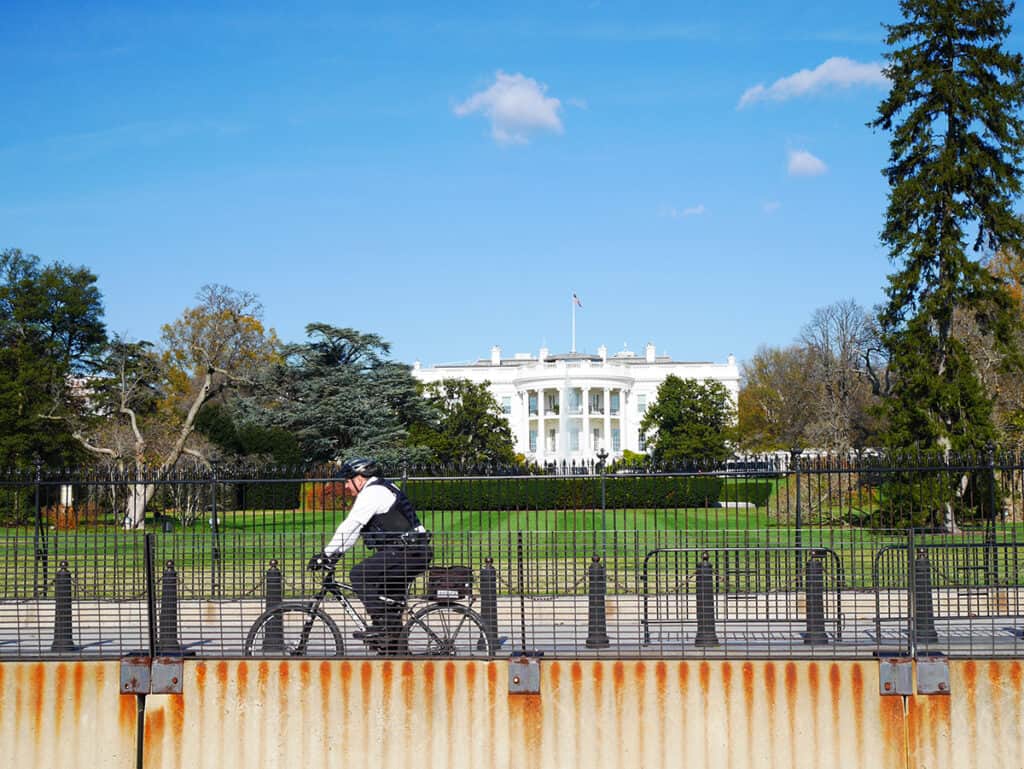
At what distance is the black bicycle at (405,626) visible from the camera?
877 cm

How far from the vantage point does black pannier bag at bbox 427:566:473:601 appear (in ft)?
29.6

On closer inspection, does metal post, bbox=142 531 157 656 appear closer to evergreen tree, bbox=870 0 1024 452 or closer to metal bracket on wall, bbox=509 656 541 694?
metal bracket on wall, bbox=509 656 541 694

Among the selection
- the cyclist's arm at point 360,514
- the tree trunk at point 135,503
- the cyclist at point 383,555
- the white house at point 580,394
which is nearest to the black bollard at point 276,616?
the cyclist at point 383,555

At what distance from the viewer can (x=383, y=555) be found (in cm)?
898

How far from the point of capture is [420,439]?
59.7 metres

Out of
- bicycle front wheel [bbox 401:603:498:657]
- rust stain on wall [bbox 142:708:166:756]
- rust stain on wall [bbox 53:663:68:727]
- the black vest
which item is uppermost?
the black vest

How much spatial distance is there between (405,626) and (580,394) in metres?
97.6

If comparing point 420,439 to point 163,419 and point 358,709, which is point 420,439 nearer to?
point 163,419

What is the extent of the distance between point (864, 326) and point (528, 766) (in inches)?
2637

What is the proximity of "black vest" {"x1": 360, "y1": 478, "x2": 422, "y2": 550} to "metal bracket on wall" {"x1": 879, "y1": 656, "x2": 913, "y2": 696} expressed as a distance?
375 cm

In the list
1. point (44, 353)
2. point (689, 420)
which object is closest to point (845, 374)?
point (689, 420)

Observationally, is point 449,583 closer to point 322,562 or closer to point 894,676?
point 322,562

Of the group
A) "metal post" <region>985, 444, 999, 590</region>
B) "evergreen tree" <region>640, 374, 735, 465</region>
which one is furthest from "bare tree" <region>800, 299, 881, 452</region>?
"metal post" <region>985, 444, 999, 590</region>

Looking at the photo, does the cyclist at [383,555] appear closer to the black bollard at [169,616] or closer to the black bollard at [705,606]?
the black bollard at [169,616]
